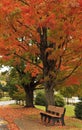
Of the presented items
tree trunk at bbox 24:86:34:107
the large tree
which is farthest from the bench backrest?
Answer: tree trunk at bbox 24:86:34:107

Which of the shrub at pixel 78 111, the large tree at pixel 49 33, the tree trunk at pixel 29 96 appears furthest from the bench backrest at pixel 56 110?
the tree trunk at pixel 29 96

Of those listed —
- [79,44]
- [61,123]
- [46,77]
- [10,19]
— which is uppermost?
[10,19]

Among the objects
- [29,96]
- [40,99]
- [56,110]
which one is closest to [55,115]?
[56,110]

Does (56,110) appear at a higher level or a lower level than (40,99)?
lower

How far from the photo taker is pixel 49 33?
64.6ft

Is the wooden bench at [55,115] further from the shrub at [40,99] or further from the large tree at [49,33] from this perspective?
the shrub at [40,99]

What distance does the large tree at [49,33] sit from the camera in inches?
683

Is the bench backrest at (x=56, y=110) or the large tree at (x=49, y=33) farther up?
the large tree at (x=49, y=33)

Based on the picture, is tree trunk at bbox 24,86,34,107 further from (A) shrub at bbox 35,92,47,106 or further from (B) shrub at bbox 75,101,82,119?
(B) shrub at bbox 75,101,82,119

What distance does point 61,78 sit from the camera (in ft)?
71.6

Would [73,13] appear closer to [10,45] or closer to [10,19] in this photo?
[10,19]

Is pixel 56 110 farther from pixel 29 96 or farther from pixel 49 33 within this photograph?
pixel 29 96

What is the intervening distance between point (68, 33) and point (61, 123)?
4813 mm

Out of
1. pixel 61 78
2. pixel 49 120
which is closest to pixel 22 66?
pixel 61 78
